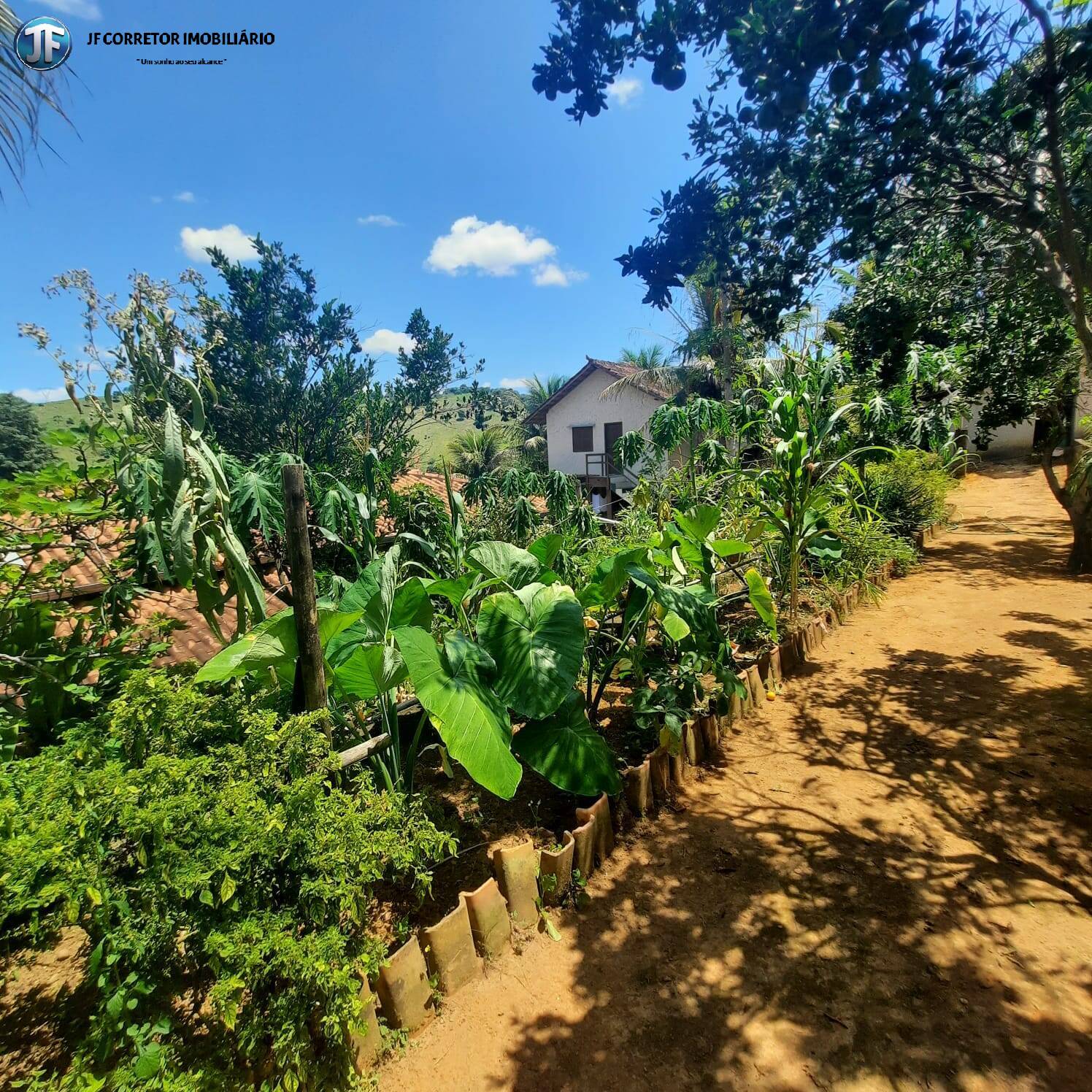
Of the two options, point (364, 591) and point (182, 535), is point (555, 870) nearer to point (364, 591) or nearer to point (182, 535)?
point (364, 591)

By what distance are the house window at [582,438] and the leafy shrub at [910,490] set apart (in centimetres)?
1176

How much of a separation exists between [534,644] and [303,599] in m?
0.95

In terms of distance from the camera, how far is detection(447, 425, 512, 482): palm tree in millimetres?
17895

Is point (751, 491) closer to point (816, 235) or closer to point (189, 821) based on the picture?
point (816, 235)

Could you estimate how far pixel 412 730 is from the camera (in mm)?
2656

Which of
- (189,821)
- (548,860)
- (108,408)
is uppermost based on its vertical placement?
(108,408)

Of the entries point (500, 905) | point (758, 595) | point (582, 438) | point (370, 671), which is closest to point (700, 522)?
point (758, 595)

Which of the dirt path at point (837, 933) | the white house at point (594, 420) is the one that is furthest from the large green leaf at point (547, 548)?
the white house at point (594, 420)

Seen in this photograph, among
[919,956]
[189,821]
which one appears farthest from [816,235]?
[189,821]

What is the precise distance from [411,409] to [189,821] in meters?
10.3

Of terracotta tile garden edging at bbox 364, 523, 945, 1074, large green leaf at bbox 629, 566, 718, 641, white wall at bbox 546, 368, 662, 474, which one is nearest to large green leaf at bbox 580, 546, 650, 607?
large green leaf at bbox 629, 566, 718, 641

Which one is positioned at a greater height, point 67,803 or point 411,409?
point 411,409

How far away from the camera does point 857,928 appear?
1.89m

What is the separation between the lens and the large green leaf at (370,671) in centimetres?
188
